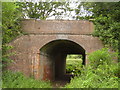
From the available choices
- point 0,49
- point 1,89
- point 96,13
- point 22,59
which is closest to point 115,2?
point 96,13

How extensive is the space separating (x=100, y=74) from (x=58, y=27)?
3783mm

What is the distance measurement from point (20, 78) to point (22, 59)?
1.28 m

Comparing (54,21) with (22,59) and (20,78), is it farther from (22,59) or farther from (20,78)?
(20,78)

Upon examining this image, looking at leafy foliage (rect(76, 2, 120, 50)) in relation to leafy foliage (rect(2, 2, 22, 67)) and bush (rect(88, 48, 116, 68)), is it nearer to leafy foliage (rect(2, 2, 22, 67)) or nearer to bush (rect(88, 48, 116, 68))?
bush (rect(88, 48, 116, 68))

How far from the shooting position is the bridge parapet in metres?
9.70

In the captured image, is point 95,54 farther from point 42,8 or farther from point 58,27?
point 42,8

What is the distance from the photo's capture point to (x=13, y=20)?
9.11 m

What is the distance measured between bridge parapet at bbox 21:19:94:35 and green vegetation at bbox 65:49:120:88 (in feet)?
5.76

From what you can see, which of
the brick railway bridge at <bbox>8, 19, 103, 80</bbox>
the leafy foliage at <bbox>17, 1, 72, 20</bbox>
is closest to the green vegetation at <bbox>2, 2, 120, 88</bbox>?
the brick railway bridge at <bbox>8, 19, 103, 80</bbox>

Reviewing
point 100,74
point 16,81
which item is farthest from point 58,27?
point 16,81

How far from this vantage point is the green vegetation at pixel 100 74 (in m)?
6.85

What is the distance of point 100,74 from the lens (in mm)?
7770

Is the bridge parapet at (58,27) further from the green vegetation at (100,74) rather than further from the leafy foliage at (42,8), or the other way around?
the leafy foliage at (42,8)

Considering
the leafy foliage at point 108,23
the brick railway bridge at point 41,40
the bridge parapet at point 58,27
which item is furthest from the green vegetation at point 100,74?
the bridge parapet at point 58,27
